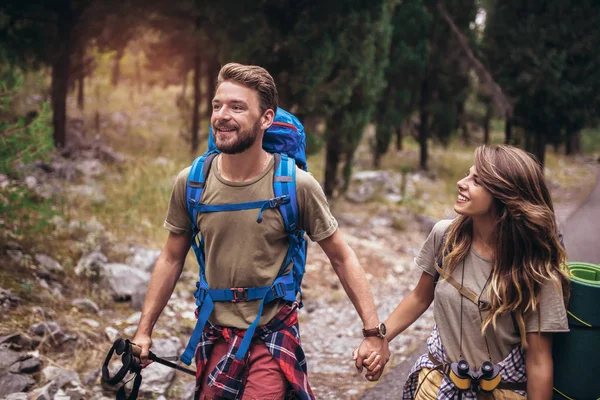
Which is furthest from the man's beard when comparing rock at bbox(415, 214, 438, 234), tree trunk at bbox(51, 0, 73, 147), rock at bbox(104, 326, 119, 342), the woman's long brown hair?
tree trunk at bbox(51, 0, 73, 147)

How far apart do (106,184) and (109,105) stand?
11.7m

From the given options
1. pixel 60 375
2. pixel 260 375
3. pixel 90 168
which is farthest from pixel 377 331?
pixel 90 168

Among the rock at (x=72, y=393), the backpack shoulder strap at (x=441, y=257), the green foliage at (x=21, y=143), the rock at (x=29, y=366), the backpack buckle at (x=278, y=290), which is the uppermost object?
the green foliage at (x=21, y=143)

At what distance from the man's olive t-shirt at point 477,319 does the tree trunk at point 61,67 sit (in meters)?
10.1

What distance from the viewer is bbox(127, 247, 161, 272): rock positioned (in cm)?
658

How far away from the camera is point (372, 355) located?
2.89m

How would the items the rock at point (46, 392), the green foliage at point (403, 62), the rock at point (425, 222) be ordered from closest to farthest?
the rock at point (46, 392) → the rock at point (425, 222) → the green foliage at point (403, 62)

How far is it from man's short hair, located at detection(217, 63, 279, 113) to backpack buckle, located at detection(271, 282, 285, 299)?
86 centimetres

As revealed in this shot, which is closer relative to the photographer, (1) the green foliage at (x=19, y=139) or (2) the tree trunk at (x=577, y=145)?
(1) the green foliage at (x=19, y=139)

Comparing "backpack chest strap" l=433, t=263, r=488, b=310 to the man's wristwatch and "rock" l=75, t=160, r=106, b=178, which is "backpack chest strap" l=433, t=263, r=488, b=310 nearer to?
the man's wristwatch

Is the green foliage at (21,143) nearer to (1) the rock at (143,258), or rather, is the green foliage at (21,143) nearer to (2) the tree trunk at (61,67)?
(1) the rock at (143,258)

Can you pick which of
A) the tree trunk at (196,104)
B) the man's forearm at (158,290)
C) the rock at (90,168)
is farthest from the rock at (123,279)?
the tree trunk at (196,104)

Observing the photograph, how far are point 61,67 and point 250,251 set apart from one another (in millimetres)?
10256

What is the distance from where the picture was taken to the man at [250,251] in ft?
9.21
